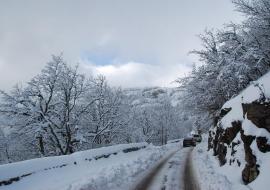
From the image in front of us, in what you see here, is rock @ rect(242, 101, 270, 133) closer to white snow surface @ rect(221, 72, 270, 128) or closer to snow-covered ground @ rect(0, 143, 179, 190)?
white snow surface @ rect(221, 72, 270, 128)

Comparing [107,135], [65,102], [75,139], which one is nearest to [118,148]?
[75,139]

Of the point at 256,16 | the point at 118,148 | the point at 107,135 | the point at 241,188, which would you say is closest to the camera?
the point at 241,188

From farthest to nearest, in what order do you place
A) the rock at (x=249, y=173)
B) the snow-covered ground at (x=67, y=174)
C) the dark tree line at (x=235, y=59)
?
the dark tree line at (x=235, y=59) → the snow-covered ground at (x=67, y=174) → the rock at (x=249, y=173)

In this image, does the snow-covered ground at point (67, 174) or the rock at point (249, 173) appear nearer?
the rock at point (249, 173)

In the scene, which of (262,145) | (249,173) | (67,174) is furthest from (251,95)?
(67,174)

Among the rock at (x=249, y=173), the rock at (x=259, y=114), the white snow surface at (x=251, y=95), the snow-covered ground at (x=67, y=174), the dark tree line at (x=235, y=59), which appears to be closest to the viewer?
the rock at (x=249, y=173)

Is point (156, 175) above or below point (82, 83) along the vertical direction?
below

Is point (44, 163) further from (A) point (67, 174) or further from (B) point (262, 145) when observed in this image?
(B) point (262, 145)

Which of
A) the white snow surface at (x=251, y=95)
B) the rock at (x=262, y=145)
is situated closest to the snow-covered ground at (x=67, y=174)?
the rock at (x=262, y=145)

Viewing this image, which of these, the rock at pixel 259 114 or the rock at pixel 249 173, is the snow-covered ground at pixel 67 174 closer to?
the rock at pixel 249 173

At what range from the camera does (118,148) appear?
25.0 m

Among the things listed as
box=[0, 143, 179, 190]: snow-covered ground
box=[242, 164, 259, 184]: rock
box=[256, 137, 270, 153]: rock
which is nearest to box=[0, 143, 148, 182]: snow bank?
box=[0, 143, 179, 190]: snow-covered ground

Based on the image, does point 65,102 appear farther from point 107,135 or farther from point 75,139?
point 107,135

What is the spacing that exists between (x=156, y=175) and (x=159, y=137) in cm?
5479
